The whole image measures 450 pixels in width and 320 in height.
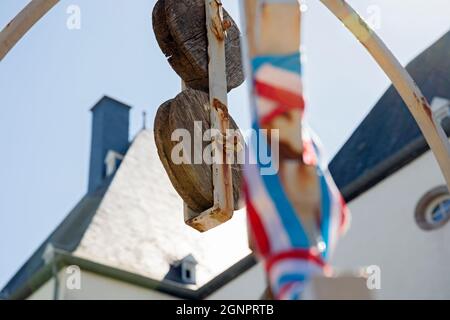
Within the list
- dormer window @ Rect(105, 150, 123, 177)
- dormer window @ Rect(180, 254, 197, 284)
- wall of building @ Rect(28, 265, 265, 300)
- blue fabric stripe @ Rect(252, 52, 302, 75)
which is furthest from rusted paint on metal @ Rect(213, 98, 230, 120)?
dormer window @ Rect(105, 150, 123, 177)

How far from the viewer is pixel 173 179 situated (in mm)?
2408

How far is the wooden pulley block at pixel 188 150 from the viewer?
7.77 ft

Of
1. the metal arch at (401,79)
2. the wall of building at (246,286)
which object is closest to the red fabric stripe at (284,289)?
the metal arch at (401,79)

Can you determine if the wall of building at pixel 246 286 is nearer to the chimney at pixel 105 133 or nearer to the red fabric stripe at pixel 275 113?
the chimney at pixel 105 133

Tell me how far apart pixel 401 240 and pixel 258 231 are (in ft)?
45.6

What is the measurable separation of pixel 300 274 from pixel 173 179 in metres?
1.21

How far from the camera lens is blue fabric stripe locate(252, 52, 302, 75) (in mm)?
1338

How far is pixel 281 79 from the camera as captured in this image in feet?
4.37

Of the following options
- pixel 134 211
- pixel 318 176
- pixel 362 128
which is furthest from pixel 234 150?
pixel 134 211

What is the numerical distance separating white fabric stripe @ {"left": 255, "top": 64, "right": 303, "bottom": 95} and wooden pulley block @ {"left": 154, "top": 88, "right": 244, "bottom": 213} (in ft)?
3.39

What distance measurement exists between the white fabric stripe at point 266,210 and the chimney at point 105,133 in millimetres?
22606

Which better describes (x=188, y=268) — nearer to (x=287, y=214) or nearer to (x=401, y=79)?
(x=401, y=79)

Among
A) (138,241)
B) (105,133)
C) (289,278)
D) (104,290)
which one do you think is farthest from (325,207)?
(105,133)
